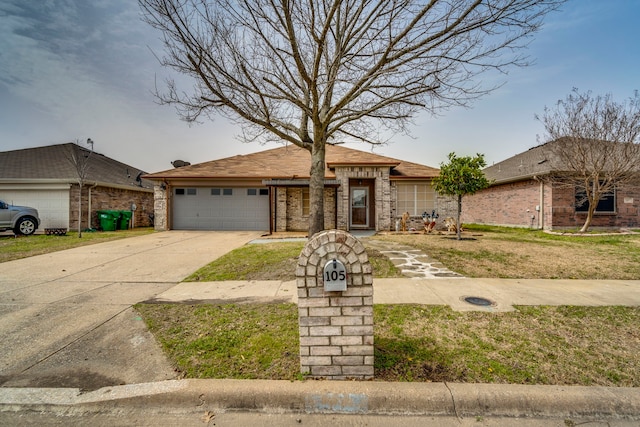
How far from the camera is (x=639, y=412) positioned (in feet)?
6.92

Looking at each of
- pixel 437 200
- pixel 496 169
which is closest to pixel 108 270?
pixel 437 200

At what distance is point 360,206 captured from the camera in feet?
48.6

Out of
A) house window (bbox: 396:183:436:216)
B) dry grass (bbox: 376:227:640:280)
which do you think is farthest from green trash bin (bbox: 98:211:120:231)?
house window (bbox: 396:183:436:216)

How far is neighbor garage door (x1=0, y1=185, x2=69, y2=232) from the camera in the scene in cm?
1384

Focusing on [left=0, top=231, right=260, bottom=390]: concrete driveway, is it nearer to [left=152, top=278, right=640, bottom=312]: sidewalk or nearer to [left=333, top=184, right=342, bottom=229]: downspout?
[left=152, top=278, right=640, bottom=312]: sidewalk

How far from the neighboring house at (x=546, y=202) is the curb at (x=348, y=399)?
48.6 ft

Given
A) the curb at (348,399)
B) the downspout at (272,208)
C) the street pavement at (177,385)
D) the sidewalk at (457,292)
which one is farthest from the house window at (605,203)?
the curb at (348,399)

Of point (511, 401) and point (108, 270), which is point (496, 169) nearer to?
point (511, 401)

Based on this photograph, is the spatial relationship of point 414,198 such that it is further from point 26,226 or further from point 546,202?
point 26,226

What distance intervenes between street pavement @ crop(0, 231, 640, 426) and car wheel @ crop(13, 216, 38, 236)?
1054 cm

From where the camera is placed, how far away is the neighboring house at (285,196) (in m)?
13.9

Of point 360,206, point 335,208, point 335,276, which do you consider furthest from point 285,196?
point 335,276

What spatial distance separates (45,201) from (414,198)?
18.9 meters

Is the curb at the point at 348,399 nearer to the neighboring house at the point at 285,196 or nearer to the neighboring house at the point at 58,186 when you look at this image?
the neighboring house at the point at 285,196
